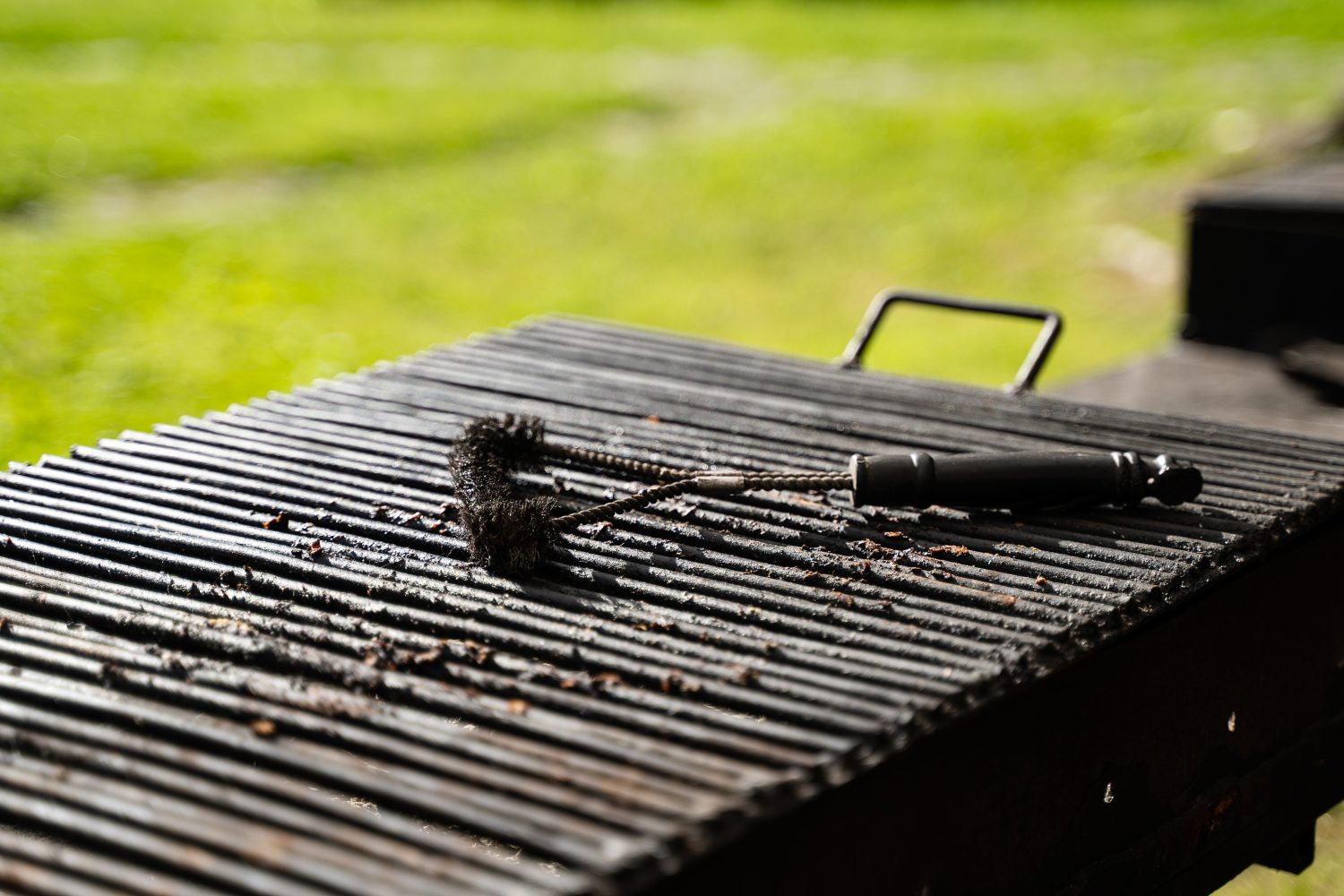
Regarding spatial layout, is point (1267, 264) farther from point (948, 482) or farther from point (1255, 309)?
point (948, 482)

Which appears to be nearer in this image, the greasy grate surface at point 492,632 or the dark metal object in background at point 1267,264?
the greasy grate surface at point 492,632

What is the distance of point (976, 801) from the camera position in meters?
1.93

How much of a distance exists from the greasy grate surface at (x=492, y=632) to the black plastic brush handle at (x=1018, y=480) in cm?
4

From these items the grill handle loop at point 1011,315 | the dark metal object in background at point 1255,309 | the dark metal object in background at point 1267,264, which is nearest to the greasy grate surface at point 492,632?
the grill handle loop at point 1011,315

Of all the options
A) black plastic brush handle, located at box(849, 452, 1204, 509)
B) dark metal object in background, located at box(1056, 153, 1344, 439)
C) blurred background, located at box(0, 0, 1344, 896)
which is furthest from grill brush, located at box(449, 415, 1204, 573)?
blurred background, located at box(0, 0, 1344, 896)

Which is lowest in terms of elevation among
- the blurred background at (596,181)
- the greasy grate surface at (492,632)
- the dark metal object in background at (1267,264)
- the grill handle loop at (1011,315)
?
the greasy grate surface at (492,632)

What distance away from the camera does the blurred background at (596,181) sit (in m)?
8.04

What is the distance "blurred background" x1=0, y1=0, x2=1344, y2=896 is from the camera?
8.04 meters

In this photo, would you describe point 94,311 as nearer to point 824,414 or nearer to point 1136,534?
point 824,414

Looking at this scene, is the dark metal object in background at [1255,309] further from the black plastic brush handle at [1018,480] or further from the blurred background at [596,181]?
the blurred background at [596,181]

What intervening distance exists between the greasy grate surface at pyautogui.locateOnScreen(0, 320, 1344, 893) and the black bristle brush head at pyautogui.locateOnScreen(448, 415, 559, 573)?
0.16ft

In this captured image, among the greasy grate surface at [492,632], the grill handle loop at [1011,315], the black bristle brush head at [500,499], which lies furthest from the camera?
the grill handle loop at [1011,315]

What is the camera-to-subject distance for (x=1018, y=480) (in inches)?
90.9

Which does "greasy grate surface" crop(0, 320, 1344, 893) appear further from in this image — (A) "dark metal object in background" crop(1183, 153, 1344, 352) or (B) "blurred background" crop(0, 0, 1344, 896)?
(B) "blurred background" crop(0, 0, 1344, 896)
